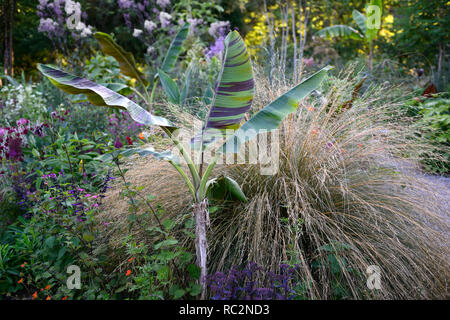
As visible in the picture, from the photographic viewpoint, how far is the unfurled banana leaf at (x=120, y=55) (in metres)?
4.04

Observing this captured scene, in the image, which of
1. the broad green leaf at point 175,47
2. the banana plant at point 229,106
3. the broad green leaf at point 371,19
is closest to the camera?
A: the banana plant at point 229,106

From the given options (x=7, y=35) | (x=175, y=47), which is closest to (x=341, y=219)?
(x=175, y=47)

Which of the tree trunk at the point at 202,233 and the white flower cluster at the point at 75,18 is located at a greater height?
the white flower cluster at the point at 75,18

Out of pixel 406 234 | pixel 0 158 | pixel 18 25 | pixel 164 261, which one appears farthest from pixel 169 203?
pixel 18 25

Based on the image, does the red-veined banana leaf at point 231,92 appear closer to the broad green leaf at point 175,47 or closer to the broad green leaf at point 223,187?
the broad green leaf at point 223,187

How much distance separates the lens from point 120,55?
4402mm

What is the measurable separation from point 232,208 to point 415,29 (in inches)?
437

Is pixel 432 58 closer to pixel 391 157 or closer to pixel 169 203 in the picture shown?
pixel 391 157

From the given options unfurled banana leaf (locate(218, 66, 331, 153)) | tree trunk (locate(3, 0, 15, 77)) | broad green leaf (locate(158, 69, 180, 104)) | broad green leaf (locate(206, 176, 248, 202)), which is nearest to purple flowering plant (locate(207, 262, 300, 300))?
broad green leaf (locate(206, 176, 248, 202))

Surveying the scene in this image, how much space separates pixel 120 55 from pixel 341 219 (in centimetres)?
339

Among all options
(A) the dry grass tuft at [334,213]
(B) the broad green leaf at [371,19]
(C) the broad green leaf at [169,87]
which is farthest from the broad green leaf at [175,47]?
(B) the broad green leaf at [371,19]

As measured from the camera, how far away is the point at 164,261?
2.03 meters

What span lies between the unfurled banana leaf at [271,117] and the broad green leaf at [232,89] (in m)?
0.08

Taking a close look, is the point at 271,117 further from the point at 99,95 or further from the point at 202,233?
the point at 99,95
